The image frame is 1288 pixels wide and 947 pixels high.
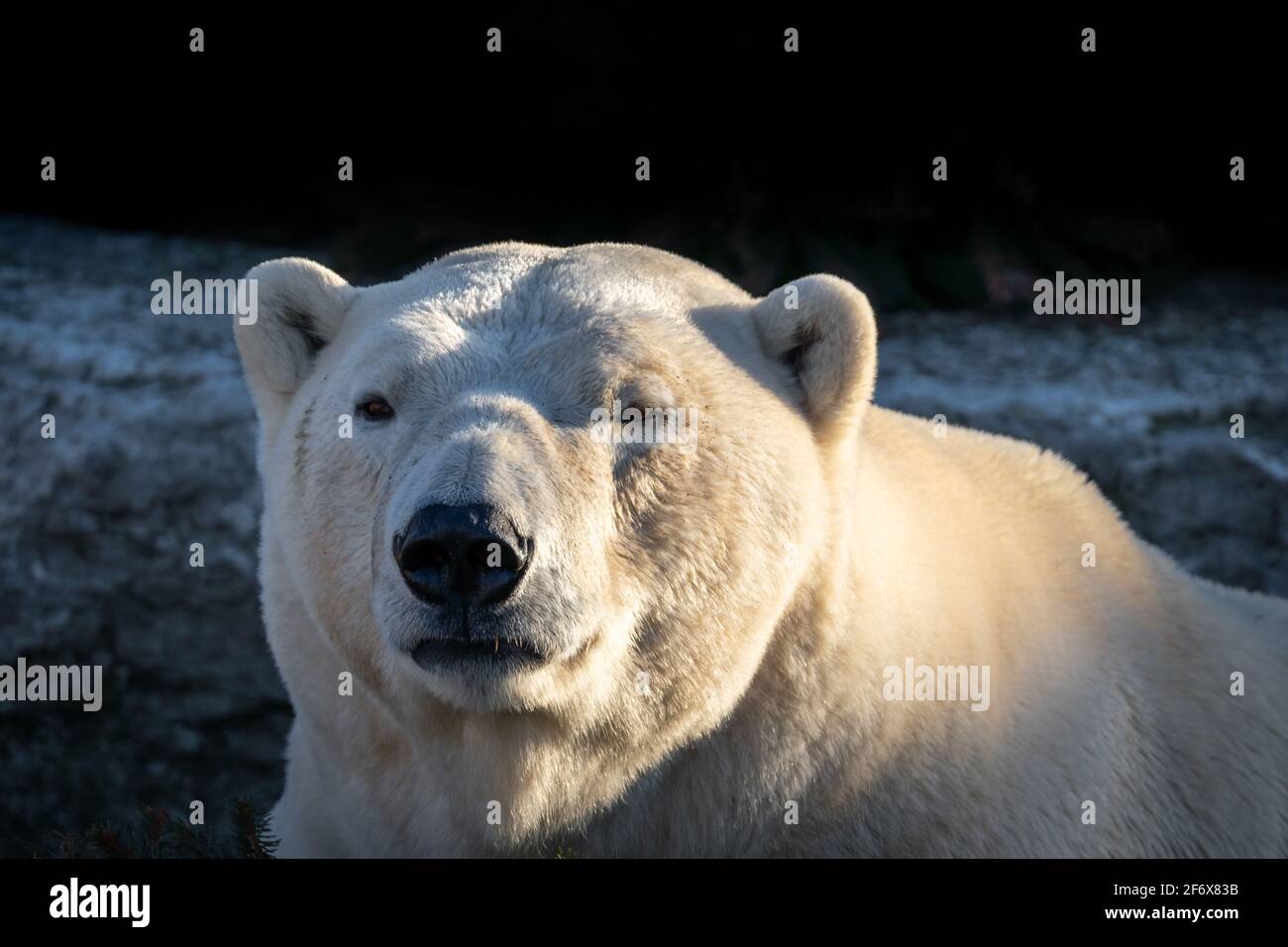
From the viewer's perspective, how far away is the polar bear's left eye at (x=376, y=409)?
3.07 m

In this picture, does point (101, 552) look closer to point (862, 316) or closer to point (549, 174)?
point (549, 174)

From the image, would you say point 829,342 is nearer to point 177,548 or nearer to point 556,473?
point 556,473

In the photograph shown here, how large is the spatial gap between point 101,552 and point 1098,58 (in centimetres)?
483

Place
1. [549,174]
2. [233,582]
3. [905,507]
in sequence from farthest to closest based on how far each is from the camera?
[549,174] → [233,582] → [905,507]

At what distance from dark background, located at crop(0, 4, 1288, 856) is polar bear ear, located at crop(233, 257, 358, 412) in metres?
2.34

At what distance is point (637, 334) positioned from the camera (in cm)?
310

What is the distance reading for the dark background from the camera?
5.70 m

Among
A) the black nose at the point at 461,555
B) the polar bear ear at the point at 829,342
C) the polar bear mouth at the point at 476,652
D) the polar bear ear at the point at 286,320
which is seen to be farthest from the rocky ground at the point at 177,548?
the black nose at the point at 461,555

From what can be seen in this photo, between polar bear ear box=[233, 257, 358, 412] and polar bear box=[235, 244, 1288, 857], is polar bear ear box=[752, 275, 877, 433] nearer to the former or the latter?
polar bear box=[235, 244, 1288, 857]

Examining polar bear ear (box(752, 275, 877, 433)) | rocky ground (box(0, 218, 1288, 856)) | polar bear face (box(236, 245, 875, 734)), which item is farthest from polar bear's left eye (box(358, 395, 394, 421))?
rocky ground (box(0, 218, 1288, 856))

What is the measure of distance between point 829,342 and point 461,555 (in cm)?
109

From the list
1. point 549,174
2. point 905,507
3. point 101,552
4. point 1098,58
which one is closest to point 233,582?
point 101,552

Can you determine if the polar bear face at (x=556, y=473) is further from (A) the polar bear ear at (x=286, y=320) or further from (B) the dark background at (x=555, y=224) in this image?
(B) the dark background at (x=555, y=224)

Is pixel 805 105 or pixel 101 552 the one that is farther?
pixel 805 105
